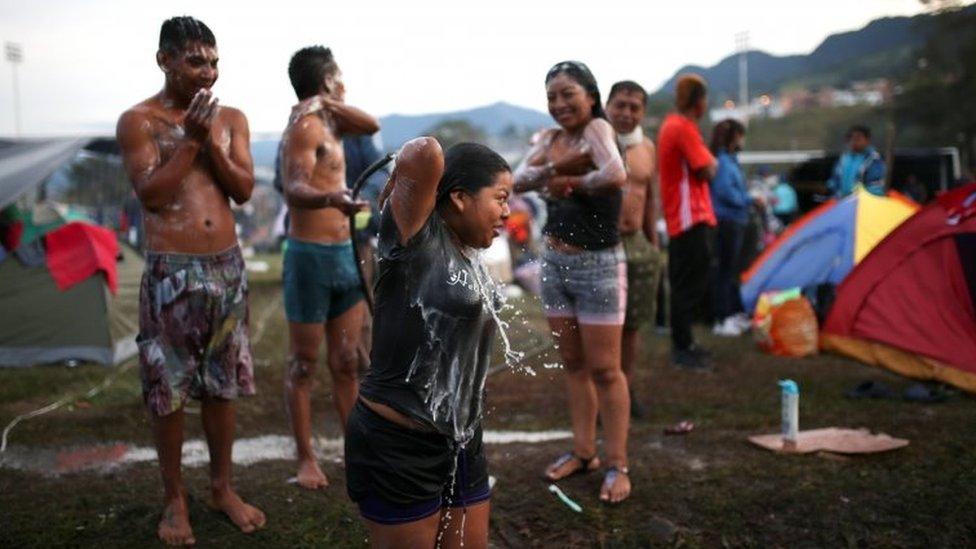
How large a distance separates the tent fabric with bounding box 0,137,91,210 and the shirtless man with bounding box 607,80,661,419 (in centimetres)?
462

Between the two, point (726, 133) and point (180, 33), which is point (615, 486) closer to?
point (180, 33)

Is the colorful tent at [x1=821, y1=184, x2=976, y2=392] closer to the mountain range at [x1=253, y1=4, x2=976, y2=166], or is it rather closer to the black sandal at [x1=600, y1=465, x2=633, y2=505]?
the black sandal at [x1=600, y1=465, x2=633, y2=505]

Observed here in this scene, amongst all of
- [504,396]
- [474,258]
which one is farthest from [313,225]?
[504,396]

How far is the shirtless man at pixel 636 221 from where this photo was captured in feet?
15.2

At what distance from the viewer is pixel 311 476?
3.71m

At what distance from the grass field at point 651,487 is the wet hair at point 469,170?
1.72 m

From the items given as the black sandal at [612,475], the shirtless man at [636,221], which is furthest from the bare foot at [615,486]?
the shirtless man at [636,221]

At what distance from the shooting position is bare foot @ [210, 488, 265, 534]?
3.24 metres

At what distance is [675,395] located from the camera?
217 inches

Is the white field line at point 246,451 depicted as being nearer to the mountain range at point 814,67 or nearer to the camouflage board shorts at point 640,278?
the camouflage board shorts at point 640,278

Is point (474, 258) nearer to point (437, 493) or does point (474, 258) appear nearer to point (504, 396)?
point (437, 493)

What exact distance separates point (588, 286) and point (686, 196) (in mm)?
2789

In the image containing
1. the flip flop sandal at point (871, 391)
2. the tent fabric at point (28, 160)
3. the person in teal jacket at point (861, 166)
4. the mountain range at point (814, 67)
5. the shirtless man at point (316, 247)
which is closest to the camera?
the shirtless man at point (316, 247)

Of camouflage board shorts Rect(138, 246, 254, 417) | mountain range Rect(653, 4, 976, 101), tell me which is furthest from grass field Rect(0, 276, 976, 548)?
mountain range Rect(653, 4, 976, 101)
